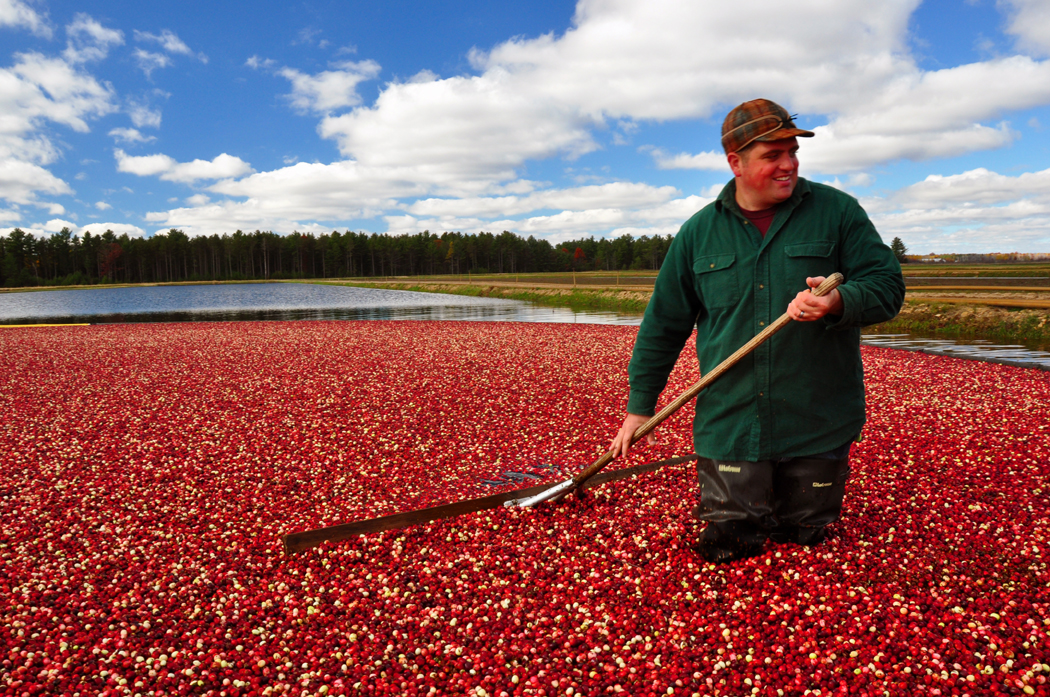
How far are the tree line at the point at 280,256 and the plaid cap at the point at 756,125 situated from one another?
142396 millimetres

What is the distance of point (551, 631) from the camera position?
150 inches

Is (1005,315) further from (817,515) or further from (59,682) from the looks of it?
(59,682)

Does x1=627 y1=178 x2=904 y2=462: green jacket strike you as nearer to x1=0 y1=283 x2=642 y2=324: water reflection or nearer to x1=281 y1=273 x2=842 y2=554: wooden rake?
x1=281 y1=273 x2=842 y2=554: wooden rake

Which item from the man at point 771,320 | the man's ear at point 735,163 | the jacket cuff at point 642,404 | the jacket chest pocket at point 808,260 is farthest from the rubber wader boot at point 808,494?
the man's ear at point 735,163

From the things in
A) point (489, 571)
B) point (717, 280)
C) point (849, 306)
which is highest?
point (717, 280)

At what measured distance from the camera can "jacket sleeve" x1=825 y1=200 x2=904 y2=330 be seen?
3.17 m

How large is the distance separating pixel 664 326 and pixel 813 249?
1.03 m

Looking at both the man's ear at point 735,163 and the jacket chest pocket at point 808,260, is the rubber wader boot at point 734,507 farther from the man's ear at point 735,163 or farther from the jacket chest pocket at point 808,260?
the man's ear at point 735,163

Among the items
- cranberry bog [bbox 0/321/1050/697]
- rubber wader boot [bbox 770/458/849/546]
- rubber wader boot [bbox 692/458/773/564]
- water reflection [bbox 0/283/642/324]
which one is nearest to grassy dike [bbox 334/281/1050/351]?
water reflection [bbox 0/283/642/324]

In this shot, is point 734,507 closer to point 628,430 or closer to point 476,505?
point 628,430

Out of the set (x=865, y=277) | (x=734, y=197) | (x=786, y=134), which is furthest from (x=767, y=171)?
(x=865, y=277)

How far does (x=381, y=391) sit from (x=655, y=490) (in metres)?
7.30

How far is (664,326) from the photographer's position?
4.05 metres

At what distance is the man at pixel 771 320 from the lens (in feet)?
Answer: 11.2
